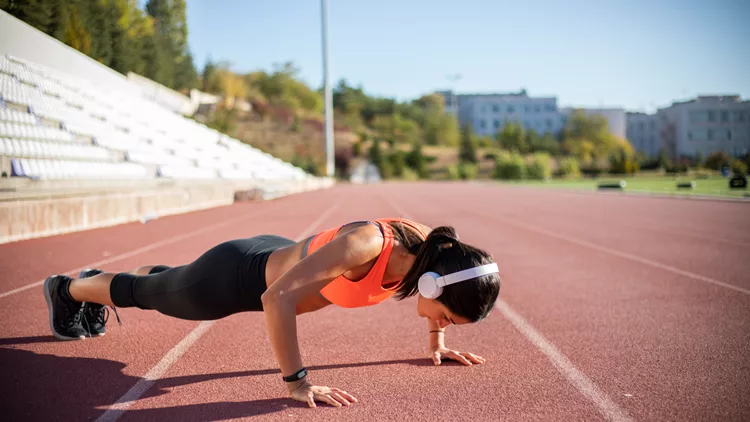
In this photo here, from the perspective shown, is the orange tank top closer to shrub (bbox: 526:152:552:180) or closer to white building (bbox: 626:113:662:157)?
shrub (bbox: 526:152:552:180)

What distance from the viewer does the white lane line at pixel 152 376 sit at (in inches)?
98.7

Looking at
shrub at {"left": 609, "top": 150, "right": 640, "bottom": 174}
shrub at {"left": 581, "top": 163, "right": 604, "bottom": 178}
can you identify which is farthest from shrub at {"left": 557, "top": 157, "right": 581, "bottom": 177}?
shrub at {"left": 609, "top": 150, "right": 640, "bottom": 174}

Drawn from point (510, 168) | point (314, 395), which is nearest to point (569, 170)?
point (510, 168)

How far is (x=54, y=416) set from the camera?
2428 millimetres

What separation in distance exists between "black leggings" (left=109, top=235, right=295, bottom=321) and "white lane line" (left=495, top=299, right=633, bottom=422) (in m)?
1.68

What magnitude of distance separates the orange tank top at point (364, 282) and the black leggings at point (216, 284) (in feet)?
1.03

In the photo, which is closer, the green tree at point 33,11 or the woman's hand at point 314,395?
the woman's hand at point 314,395

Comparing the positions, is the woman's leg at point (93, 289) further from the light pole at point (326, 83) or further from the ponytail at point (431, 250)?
the light pole at point (326, 83)

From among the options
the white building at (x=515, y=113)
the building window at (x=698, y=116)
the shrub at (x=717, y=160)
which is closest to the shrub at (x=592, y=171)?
the shrub at (x=717, y=160)

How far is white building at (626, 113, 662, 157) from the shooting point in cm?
6450

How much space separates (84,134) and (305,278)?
13926mm

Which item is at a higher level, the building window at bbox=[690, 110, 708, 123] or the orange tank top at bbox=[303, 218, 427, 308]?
the building window at bbox=[690, 110, 708, 123]

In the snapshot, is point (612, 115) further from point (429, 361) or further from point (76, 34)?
point (429, 361)

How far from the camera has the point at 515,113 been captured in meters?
119
